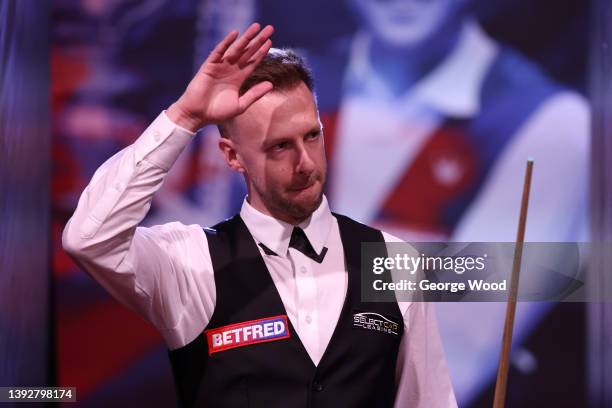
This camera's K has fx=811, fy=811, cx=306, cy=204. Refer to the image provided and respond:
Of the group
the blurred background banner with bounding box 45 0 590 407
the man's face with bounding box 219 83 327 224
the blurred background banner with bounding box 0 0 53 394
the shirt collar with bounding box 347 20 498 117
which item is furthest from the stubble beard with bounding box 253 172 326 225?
the shirt collar with bounding box 347 20 498 117

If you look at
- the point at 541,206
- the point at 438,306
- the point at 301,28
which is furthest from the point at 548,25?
the point at 438,306

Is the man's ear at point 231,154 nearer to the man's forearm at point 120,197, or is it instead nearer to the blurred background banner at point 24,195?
the man's forearm at point 120,197

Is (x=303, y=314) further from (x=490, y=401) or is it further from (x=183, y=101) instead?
(x=490, y=401)

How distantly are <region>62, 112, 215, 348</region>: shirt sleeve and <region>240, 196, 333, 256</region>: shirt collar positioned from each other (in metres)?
0.26

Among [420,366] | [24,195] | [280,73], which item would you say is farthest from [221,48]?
[24,195]

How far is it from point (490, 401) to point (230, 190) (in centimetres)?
126

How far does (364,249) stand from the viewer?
2027 millimetres

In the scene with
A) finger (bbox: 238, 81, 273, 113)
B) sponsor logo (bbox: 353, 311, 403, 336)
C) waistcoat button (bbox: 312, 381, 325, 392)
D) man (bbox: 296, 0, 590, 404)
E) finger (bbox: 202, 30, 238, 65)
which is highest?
man (bbox: 296, 0, 590, 404)

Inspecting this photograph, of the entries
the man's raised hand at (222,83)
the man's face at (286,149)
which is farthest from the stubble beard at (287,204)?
the man's raised hand at (222,83)

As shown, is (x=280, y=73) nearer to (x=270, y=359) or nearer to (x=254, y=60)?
(x=254, y=60)

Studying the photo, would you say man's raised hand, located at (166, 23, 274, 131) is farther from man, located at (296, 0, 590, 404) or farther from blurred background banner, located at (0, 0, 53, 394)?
man, located at (296, 0, 590, 404)

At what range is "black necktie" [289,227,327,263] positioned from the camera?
1966mm

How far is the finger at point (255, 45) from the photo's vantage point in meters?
1.65

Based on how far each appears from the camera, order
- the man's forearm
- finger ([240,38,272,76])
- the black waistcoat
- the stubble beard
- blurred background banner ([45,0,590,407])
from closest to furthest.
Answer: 1. the man's forearm
2. finger ([240,38,272,76])
3. the black waistcoat
4. the stubble beard
5. blurred background banner ([45,0,590,407])
